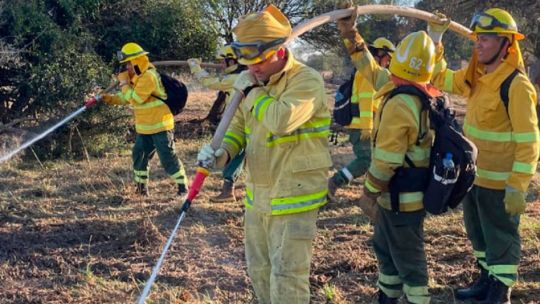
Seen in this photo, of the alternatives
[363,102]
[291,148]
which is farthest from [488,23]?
[363,102]

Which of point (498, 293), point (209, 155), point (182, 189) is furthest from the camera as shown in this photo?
point (182, 189)

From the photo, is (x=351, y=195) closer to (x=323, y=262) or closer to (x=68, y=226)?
(x=323, y=262)

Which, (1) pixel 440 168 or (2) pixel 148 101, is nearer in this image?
(1) pixel 440 168

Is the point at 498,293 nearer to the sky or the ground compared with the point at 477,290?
nearer to the sky

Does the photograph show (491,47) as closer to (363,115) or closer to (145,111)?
(363,115)

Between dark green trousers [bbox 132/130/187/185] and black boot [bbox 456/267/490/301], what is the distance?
3941 millimetres

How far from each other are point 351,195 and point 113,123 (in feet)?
16.0

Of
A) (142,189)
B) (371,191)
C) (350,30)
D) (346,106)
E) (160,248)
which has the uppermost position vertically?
(350,30)

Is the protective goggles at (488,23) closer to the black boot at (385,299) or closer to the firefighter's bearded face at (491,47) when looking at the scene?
the firefighter's bearded face at (491,47)

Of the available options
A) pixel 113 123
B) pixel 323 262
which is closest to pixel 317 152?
pixel 323 262

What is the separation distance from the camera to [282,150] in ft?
10.4

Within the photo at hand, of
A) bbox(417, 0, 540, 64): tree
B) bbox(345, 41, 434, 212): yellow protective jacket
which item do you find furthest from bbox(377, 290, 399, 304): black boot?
bbox(417, 0, 540, 64): tree

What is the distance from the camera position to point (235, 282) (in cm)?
461

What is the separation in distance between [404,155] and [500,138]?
0.90 metres
